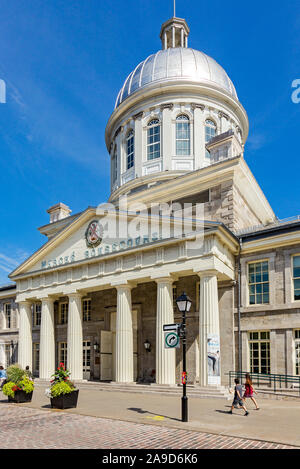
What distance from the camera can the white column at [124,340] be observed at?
930 inches

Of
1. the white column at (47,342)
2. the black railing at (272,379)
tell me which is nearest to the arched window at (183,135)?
the white column at (47,342)

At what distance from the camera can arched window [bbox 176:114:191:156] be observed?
119ft

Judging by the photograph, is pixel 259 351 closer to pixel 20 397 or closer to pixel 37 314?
pixel 20 397

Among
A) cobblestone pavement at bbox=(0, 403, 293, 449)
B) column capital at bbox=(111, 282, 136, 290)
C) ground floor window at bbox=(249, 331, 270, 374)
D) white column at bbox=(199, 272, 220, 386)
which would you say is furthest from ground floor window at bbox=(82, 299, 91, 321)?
cobblestone pavement at bbox=(0, 403, 293, 449)

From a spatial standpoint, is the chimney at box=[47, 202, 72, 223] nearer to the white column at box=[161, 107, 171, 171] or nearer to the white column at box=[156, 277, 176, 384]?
the white column at box=[161, 107, 171, 171]

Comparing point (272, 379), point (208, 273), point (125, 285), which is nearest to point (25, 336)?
point (125, 285)

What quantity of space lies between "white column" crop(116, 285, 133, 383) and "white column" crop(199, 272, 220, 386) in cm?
485

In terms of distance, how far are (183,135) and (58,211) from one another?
12.8 m

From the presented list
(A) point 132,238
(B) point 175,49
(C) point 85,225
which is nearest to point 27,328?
(C) point 85,225

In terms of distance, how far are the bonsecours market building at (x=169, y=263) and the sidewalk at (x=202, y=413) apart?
281 centimetres

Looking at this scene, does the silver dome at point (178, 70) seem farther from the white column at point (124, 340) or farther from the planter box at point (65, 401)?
the planter box at point (65, 401)

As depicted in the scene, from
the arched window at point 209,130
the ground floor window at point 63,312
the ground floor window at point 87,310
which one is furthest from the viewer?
the arched window at point 209,130
